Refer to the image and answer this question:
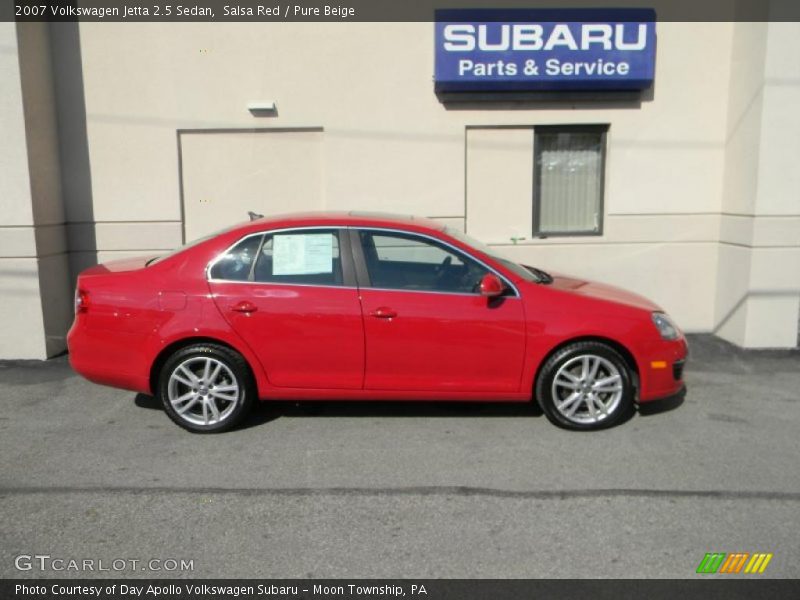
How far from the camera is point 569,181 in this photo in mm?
8383

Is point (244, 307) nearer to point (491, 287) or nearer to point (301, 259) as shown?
point (301, 259)

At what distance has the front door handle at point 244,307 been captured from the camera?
508 centimetres

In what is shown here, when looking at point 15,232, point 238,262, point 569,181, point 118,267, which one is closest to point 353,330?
point 238,262

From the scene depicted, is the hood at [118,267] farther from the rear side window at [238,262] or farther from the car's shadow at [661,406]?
the car's shadow at [661,406]

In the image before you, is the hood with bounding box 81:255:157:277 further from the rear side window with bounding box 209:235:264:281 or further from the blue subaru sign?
the blue subaru sign

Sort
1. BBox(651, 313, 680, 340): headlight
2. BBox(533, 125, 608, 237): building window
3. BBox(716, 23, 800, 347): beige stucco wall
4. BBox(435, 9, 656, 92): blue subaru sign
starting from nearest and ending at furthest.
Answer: BBox(651, 313, 680, 340): headlight < BBox(716, 23, 800, 347): beige stucco wall < BBox(435, 9, 656, 92): blue subaru sign < BBox(533, 125, 608, 237): building window

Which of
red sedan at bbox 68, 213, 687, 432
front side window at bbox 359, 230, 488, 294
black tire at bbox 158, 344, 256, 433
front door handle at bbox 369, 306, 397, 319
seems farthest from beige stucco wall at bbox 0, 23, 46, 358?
front door handle at bbox 369, 306, 397, 319

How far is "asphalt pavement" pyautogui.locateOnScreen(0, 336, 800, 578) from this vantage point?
3564mm

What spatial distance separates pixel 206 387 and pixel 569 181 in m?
5.17

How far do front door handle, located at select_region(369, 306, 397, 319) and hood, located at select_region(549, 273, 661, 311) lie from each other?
4.30 ft

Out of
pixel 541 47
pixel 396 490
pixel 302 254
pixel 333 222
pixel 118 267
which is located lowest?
pixel 396 490
